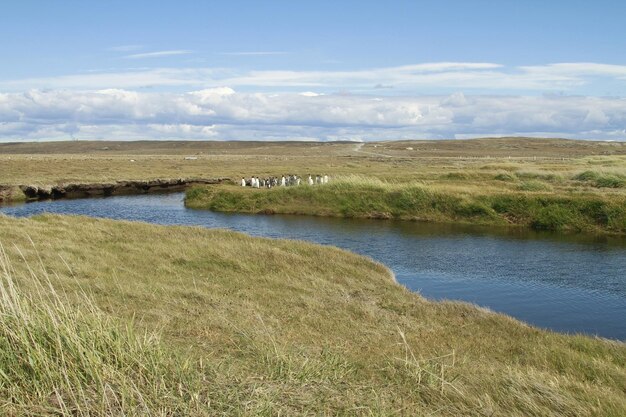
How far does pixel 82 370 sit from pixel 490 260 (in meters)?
20.3

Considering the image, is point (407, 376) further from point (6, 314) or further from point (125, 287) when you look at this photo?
point (125, 287)

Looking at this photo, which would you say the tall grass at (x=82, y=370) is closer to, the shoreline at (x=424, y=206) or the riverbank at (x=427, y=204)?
the shoreline at (x=424, y=206)

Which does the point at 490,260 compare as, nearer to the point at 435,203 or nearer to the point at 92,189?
the point at 435,203

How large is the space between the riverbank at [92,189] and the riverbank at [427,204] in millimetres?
11816

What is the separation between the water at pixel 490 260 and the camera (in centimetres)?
1759

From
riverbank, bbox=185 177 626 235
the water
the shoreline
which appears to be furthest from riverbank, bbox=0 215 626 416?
riverbank, bbox=185 177 626 235

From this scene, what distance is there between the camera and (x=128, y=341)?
714 cm

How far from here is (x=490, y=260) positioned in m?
24.6

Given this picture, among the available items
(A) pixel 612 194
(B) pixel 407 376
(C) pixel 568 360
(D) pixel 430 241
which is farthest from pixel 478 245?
(B) pixel 407 376

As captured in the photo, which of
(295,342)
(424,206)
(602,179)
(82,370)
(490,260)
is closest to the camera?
(82,370)

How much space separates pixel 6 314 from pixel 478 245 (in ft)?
78.1

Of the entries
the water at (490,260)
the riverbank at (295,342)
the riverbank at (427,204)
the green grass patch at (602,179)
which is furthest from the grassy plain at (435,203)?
the riverbank at (295,342)

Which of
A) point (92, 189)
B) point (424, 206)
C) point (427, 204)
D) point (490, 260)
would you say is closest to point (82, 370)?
point (490, 260)

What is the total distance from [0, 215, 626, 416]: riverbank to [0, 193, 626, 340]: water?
2954 millimetres
